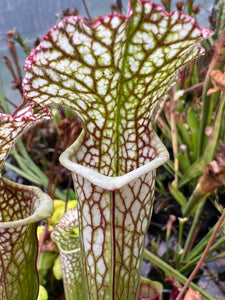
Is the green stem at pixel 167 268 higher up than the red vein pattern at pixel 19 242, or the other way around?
the red vein pattern at pixel 19 242

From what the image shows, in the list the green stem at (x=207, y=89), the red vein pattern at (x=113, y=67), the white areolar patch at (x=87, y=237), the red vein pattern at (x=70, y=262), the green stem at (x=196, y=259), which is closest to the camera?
the red vein pattern at (x=113, y=67)

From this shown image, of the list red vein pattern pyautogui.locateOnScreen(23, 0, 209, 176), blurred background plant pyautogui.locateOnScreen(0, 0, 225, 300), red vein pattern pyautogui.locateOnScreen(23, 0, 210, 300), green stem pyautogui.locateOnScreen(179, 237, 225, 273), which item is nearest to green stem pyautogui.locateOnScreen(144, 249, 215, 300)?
blurred background plant pyautogui.locateOnScreen(0, 0, 225, 300)

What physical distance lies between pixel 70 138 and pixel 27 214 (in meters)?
0.43

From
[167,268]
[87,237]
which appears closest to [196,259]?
[167,268]

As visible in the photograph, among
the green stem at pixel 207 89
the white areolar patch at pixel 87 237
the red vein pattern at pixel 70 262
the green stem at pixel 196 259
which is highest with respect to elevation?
the green stem at pixel 207 89

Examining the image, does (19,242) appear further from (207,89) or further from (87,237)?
(207,89)

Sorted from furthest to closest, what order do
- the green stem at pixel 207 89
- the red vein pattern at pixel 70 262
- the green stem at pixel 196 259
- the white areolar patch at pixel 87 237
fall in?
the green stem at pixel 196 259
the green stem at pixel 207 89
the red vein pattern at pixel 70 262
the white areolar patch at pixel 87 237

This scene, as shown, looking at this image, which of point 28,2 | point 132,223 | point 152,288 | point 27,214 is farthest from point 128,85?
point 28,2

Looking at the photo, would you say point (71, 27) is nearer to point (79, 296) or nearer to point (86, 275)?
point (86, 275)

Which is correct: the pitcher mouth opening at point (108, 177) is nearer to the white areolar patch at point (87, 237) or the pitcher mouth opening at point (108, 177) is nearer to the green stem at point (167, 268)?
the white areolar patch at point (87, 237)

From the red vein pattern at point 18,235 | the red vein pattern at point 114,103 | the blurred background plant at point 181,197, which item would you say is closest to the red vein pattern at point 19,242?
the red vein pattern at point 18,235

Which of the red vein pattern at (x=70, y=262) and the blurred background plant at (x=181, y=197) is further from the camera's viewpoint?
the blurred background plant at (x=181, y=197)

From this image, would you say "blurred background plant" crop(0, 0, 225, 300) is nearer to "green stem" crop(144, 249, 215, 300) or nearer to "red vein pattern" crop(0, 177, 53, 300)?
"green stem" crop(144, 249, 215, 300)

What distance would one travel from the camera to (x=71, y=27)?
0.41m
